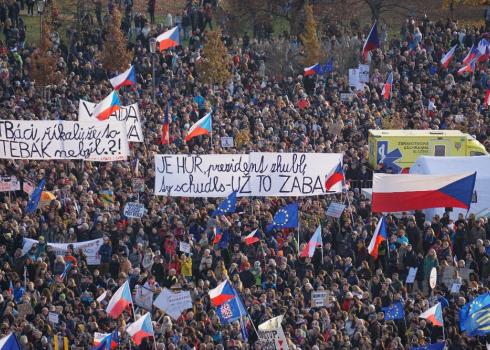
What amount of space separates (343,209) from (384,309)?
17.0ft

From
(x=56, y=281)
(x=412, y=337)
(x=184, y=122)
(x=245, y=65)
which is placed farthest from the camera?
(x=245, y=65)

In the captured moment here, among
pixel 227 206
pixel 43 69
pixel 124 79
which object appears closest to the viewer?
pixel 227 206

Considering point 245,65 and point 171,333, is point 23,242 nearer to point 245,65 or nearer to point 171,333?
point 171,333

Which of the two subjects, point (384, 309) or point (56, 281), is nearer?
point (384, 309)

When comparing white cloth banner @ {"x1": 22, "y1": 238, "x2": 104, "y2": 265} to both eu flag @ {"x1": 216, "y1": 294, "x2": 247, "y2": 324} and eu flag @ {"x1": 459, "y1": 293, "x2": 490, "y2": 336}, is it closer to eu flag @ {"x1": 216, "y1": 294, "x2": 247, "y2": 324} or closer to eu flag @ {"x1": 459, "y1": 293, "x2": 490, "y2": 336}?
eu flag @ {"x1": 216, "y1": 294, "x2": 247, "y2": 324}

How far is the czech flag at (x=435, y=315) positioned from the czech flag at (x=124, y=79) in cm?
1826

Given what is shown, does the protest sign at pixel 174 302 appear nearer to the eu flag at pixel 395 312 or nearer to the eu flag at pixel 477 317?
the eu flag at pixel 395 312

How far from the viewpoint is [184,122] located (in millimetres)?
43188

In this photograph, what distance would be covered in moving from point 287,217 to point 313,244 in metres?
1.44

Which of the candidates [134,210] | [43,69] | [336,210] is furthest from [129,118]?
[43,69]

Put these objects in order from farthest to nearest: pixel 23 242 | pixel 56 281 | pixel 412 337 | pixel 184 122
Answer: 1. pixel 184 122
2. pixel 23 242
3. pixel 56 281
4. pixel 412 337

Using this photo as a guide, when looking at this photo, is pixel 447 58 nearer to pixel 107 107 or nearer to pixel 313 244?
pixel 107 107

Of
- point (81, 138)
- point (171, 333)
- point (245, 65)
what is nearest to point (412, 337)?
point (171, 333)

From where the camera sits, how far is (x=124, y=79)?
44.9 m
